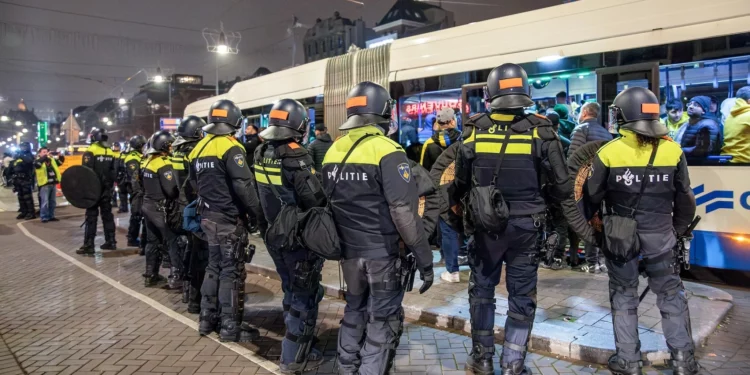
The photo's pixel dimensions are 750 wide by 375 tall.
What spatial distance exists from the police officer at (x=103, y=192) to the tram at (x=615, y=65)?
572cm

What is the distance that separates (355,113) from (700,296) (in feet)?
15.0

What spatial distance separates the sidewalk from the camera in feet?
15.1

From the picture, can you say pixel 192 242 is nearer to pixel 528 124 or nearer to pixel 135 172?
pixel 528 124

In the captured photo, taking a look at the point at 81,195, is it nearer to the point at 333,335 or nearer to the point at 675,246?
the point at 333,335

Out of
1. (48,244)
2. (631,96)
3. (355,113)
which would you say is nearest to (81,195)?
(48,244)

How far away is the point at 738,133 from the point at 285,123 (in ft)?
16.6

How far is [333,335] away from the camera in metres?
5.39

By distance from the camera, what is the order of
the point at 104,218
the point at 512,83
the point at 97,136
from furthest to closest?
the point at 97,136 < the point at 104,218 < the point at 512,83

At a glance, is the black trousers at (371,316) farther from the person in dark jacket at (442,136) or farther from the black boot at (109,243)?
the black boot at (109,243)

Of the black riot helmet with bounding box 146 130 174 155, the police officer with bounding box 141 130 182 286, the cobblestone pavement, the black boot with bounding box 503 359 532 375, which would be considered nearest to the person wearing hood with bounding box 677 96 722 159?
the cobblestone pavement

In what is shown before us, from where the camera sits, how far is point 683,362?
4023mm

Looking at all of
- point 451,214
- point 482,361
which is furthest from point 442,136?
point 482,361

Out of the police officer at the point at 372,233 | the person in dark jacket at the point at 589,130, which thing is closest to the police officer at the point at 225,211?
the police officer at the point at 372,233

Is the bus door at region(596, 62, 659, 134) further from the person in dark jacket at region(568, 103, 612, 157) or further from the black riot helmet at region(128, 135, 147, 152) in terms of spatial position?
the black riot helmet at region(128, 135, 147, 152)
